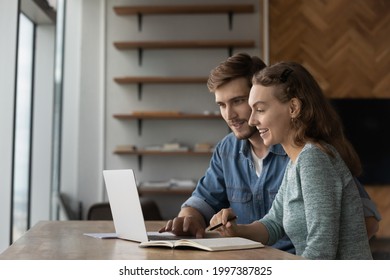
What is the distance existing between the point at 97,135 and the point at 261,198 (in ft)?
12.3

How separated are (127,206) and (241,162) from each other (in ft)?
2.44

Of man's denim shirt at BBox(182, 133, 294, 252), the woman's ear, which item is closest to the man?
man's denim shirt at BBox(182, 133, 294, 252)

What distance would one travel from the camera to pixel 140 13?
5734 mm

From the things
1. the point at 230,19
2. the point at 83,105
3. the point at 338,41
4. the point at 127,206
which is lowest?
the point at 127,206

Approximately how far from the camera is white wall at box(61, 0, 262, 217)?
18.7ft

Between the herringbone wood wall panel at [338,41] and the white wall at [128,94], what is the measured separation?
0.85 ft

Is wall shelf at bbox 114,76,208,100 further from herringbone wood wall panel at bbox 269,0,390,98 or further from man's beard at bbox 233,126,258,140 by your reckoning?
man's beard at bbox 233,126,258,140

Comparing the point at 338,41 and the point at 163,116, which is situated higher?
the point at 338,41

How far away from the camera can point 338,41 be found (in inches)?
226

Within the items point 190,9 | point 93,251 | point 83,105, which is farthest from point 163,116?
point 93,251

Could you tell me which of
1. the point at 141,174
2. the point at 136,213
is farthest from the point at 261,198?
the point at 141,174

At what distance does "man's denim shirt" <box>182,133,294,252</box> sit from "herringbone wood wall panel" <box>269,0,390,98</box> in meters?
3.43

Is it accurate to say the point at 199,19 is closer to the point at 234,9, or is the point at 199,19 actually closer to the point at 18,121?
the point at 234,9

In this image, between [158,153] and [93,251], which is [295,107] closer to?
[93,251]
